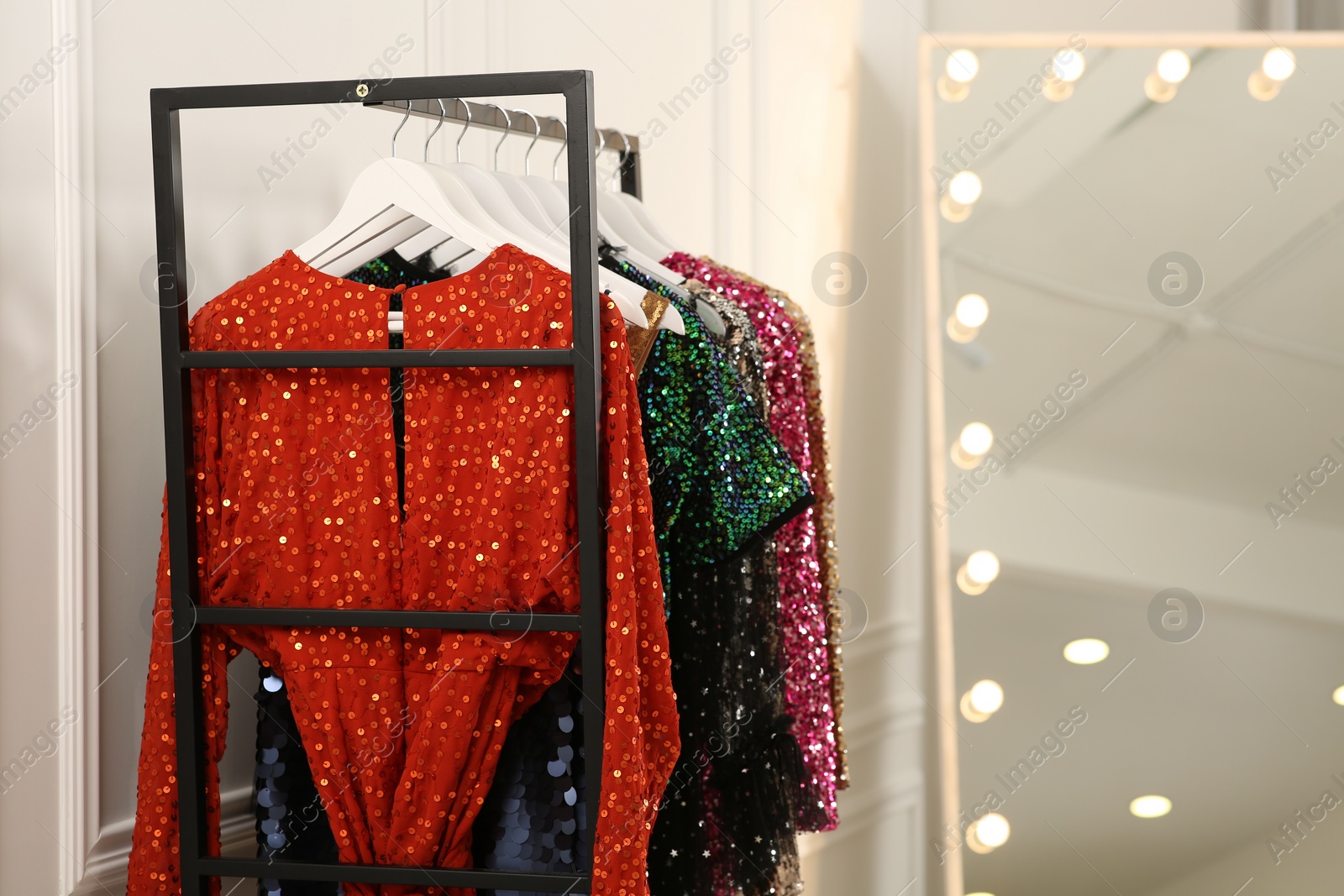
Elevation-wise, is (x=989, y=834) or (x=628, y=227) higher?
(x=628, y=227)

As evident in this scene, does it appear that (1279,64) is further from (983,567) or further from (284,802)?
(284,802)

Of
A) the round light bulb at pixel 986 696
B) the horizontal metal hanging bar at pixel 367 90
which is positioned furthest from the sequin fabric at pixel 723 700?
the round light bulb at pixel 986 696

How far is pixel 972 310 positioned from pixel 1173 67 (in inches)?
22.3

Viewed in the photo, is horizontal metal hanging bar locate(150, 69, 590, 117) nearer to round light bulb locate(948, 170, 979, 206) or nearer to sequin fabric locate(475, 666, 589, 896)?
sequin fabric locate(475, 666, 589, 896)

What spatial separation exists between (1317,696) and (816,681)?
116cm

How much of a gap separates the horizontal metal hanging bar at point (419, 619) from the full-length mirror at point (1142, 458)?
135 centimetres

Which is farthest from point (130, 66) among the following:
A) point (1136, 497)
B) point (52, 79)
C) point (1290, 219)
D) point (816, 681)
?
point (1290, 219)

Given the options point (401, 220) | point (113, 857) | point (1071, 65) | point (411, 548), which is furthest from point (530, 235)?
point (1071, 65)

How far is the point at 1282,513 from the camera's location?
2029 millimetres

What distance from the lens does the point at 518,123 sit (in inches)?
52.9

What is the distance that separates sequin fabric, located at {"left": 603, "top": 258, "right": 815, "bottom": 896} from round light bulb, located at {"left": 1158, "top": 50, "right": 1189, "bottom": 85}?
124 centimetres

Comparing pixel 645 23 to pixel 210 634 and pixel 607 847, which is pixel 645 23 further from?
pixel 607 847

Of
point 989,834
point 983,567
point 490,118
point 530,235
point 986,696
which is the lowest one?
point 989,834

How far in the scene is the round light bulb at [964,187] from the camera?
2.14m
